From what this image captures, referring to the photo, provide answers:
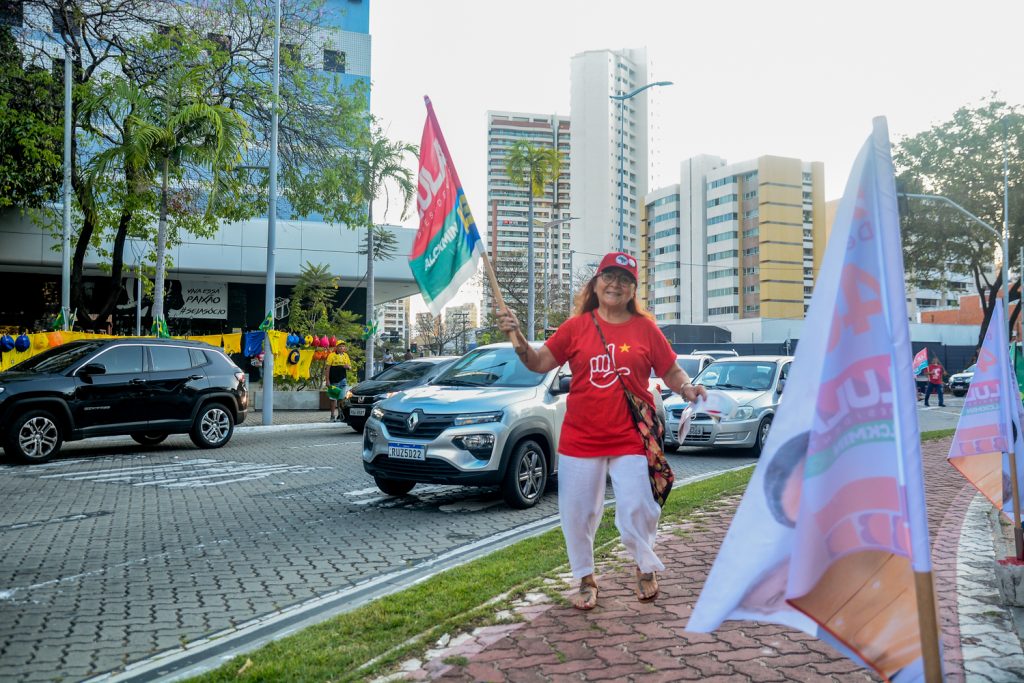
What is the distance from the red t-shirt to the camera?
468 centimetres

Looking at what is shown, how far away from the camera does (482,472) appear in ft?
26.9

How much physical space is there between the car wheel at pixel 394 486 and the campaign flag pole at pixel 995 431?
17.8ft

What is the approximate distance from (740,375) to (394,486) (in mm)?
7835

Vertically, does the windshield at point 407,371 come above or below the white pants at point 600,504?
above

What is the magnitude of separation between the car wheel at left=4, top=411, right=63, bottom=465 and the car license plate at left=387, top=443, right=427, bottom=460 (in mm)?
6662

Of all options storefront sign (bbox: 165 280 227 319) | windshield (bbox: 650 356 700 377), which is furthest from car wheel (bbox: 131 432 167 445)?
storefront sign (bbox: 165 280 227 319)

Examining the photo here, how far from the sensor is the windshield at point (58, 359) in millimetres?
12758

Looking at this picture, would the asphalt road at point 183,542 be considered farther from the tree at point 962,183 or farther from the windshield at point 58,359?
the tree at point 962,183

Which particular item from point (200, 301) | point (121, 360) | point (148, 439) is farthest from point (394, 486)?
point (200, 301)

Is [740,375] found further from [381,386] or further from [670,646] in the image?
[670,646]

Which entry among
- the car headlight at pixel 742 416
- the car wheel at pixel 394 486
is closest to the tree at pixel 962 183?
the car headlight at pixel 742 416

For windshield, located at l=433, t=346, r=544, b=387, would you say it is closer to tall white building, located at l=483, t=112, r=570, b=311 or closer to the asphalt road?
the asphalt road

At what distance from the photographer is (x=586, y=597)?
480 centimetres

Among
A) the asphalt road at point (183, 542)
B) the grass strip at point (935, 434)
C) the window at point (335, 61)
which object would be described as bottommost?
the grass strip at point (935, 434)
